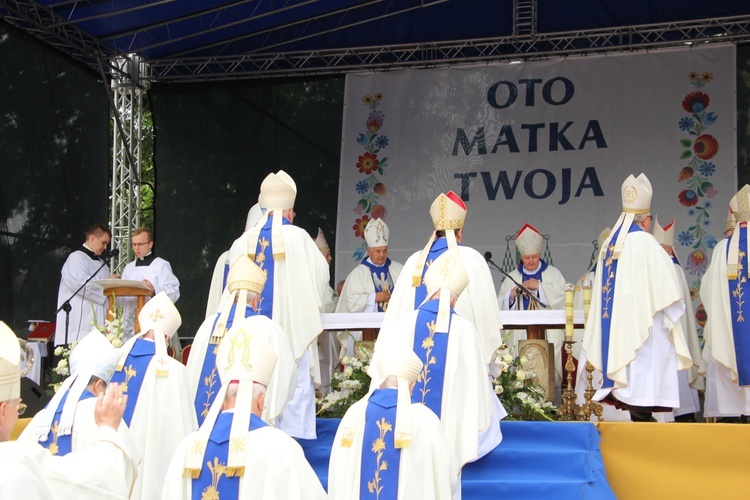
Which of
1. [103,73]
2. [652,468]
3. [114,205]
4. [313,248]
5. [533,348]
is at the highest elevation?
[103,73]

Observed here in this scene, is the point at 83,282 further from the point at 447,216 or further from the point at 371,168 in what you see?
the point at 447,216

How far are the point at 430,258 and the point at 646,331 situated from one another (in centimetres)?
184

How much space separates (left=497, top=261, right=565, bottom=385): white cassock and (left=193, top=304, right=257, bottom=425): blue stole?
379 cm

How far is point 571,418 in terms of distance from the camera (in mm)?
8492

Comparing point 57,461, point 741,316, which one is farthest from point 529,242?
point 57,461

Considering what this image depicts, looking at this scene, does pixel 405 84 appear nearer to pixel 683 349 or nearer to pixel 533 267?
pixel 533 267

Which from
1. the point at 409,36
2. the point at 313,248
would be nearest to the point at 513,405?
the point at 313,248

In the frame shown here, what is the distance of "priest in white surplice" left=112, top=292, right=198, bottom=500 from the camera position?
22.6ft

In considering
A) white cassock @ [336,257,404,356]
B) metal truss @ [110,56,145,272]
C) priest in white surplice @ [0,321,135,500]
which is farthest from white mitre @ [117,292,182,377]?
metal truss @ [110,56,145,272]

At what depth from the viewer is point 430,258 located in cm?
825

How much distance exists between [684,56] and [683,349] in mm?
5869

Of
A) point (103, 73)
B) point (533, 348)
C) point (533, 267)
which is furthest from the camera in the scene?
point (103, 73)

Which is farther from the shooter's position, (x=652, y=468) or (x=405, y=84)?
(x=405, y=84)

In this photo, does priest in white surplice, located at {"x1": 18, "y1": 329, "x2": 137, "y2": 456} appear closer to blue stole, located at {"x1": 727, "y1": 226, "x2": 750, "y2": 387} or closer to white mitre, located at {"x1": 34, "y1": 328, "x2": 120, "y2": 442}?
white mitre, located at {"x1": 34, "y1": 328, "x2": 120, "y2": 442}
